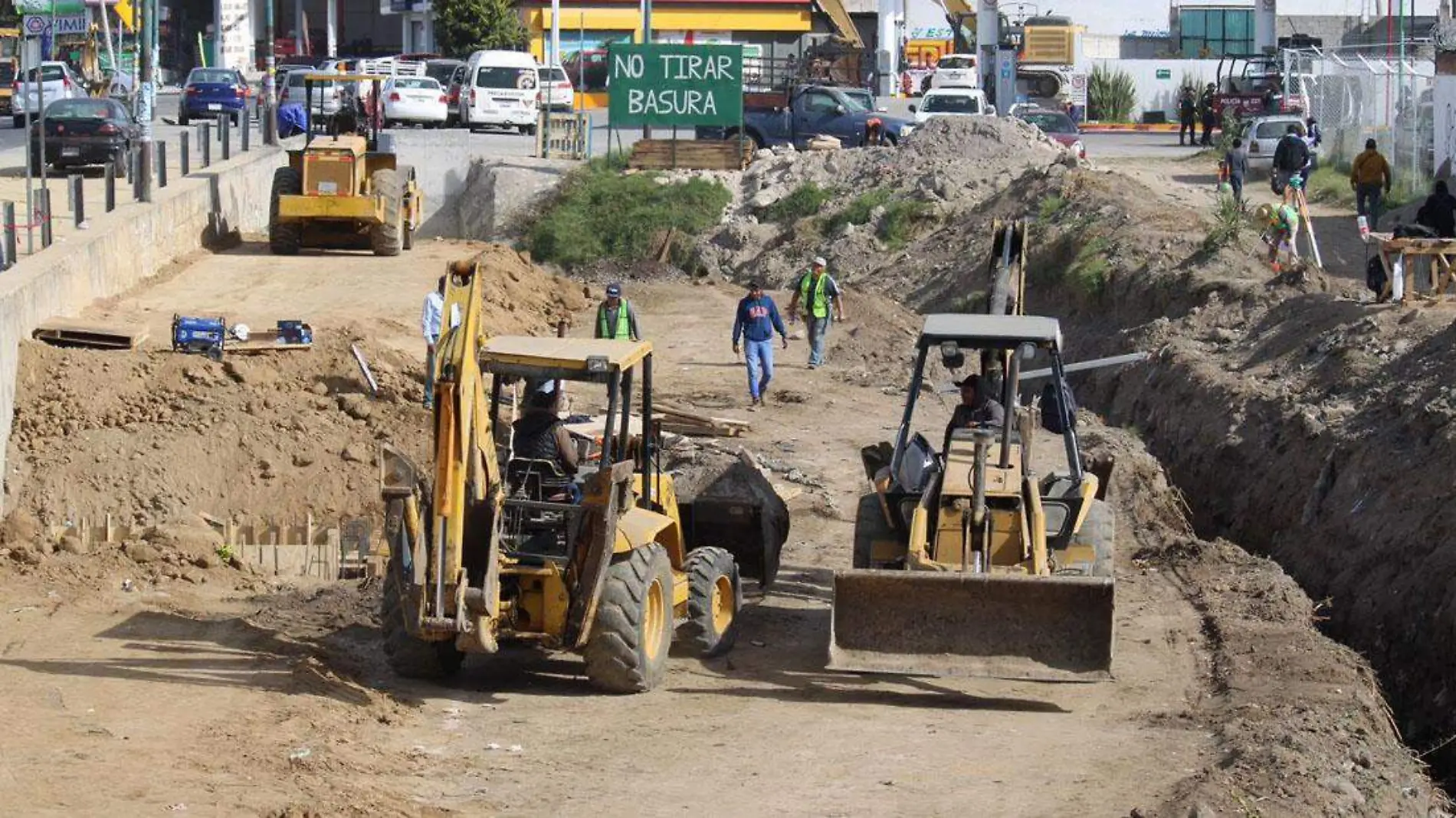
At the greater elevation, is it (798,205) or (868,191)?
(868,191)

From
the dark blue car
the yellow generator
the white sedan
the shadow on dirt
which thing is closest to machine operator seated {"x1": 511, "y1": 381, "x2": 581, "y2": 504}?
the shadow on dirt

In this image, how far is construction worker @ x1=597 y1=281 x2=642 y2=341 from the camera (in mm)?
19703

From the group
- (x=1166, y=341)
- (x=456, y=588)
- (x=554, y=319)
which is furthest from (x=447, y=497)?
(x=554, y=319)

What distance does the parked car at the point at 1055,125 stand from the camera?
45.1 metres

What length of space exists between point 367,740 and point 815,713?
8.65ft

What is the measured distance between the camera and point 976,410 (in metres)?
13.3

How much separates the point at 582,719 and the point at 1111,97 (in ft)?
183

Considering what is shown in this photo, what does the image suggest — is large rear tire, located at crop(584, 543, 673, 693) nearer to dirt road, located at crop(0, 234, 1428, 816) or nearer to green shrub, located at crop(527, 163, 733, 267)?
dirt road, located at crop(0, 234, 1428, 816)

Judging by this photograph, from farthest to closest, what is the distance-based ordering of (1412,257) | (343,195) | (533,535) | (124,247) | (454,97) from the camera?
(454,97)
(343,195)
(124,247)
(1412,257)
(533,535)

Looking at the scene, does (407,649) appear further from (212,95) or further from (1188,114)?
(1188,114)

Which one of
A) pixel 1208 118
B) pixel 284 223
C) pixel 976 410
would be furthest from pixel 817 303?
pixel 1208 118

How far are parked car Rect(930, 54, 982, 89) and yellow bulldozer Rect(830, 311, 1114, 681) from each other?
46303mm

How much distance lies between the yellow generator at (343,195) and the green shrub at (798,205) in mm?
7325

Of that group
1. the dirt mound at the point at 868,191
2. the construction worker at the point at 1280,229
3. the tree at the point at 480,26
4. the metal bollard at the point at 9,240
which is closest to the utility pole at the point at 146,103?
the metal bollard at the point at 9,240
